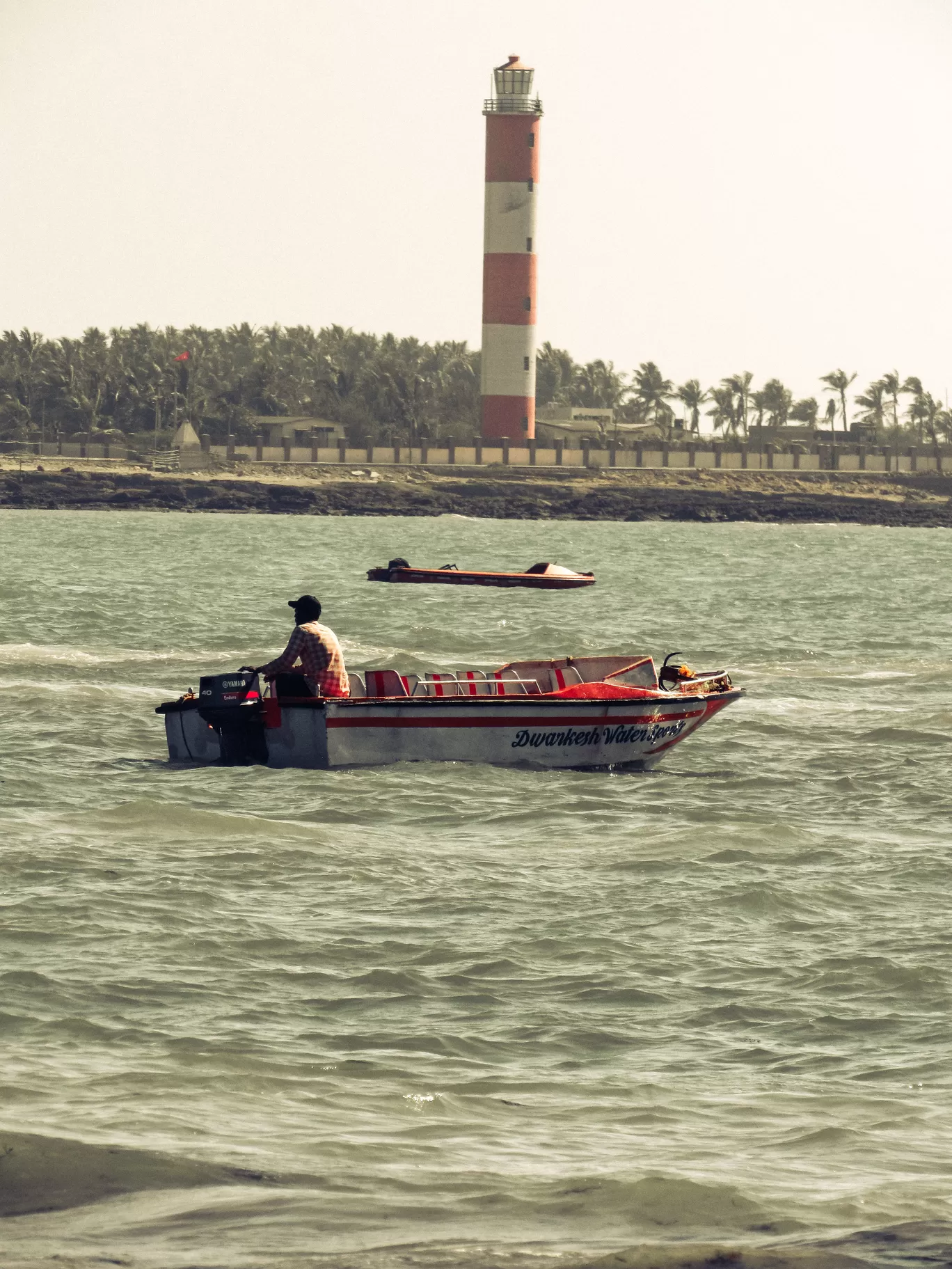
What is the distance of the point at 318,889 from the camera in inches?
600

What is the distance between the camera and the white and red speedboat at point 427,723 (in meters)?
21.2

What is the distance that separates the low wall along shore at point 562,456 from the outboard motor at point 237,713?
107530 mm

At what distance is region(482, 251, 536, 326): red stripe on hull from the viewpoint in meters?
110

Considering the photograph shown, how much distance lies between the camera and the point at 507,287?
Result: 110250mm

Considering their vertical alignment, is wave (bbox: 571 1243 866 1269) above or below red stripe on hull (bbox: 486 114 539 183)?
below

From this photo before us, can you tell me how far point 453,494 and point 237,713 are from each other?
112 m

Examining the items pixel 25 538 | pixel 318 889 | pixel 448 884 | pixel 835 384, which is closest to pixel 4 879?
pixel 318 889

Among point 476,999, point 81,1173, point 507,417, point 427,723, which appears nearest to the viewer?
point 81,1173

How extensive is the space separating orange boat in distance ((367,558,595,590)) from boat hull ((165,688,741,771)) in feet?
129

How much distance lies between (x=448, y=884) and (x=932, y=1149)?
6497 mm

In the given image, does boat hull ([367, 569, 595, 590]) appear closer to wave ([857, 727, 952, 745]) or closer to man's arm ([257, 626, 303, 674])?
wave ([857, 727, 952, 745])

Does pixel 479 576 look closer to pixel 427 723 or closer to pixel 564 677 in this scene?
pixel 564 677

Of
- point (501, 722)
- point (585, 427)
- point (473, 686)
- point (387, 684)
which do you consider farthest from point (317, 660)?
point (585, 427)

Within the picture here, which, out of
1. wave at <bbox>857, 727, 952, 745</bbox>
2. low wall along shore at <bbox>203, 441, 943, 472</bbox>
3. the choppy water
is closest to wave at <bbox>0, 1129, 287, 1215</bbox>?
the choppy water
